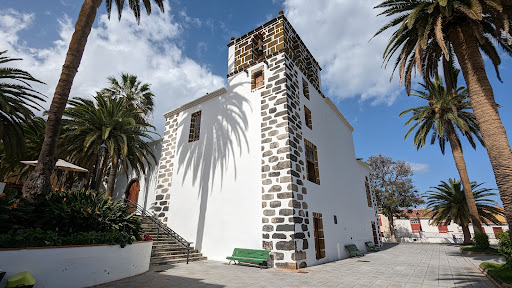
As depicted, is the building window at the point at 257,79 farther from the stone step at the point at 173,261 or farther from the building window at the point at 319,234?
the stone step at the point at 173,261

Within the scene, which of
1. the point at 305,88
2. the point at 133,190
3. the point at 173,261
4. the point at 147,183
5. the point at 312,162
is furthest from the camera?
the point at 133,190

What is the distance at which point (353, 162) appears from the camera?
16.2 m

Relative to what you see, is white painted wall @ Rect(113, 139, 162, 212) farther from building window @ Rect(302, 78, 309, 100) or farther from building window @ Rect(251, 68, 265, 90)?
building window @ Rect(302, 78, 309, 100)

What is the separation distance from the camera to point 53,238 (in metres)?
4.97

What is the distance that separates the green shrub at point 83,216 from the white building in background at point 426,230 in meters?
33.1

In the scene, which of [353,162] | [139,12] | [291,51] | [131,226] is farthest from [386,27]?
[131,226]

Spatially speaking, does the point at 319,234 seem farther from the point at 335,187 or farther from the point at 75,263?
the point at 75,263

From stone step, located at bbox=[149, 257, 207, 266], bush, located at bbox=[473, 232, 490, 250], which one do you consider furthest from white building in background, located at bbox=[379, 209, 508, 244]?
stone step, located at bbox=[149, 257, 207, 266]

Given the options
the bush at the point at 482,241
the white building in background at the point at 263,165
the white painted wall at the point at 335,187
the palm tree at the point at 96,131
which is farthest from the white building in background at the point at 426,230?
the palm tree at the point at 96,131

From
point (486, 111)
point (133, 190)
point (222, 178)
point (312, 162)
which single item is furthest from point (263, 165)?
point (133, 190)

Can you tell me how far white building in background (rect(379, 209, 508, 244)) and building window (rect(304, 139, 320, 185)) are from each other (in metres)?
→ 26.1

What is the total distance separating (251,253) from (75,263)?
501 cm

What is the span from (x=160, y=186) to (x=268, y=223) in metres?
6.87

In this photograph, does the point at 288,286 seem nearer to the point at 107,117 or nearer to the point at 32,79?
the point at 32,79
